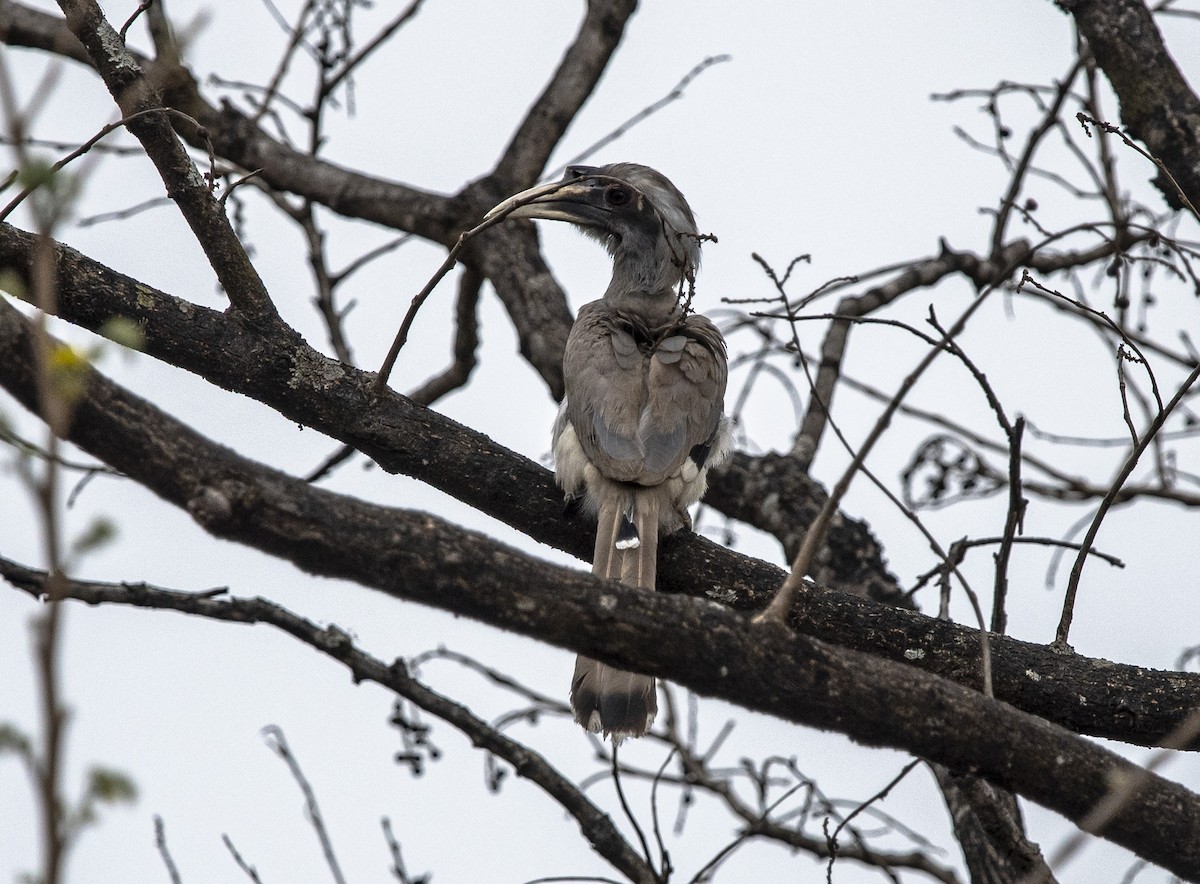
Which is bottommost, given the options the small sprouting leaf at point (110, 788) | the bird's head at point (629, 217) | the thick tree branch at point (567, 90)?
the small sprouting leaf at point (110, 788)

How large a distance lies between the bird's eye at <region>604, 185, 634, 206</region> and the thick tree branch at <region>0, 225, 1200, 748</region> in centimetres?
212

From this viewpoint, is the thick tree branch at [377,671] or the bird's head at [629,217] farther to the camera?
the bird's head at [629,217]

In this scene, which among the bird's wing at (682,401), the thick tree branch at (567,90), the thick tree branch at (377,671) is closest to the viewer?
the thick tree branch at (377,671)

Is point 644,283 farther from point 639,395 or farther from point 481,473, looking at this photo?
point 481,473

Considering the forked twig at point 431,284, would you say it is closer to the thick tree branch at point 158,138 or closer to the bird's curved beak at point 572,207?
the thick tree branch at point 158,138

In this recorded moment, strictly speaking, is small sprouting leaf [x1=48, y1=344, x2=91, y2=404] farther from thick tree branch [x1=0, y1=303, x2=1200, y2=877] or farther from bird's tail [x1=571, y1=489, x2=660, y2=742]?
bird's tail [x1=571, y1=489, x2=660, y2=742]

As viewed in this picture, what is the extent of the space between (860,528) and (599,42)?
9.81ft

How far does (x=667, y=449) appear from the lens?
173 inches

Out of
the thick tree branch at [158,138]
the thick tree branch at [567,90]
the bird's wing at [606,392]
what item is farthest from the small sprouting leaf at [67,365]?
the thick tree branch at [567,90]

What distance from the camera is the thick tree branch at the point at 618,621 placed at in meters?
1.91

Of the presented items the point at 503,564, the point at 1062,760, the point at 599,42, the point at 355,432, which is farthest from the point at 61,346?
the point at 599,42

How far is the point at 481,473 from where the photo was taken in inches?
147

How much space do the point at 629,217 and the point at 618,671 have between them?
2.62 m

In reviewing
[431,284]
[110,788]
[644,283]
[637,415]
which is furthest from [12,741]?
[644,283]
